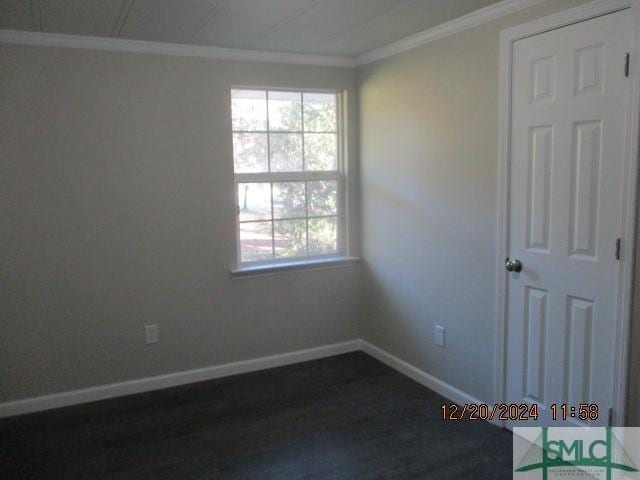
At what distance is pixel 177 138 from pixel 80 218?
0.78 metres

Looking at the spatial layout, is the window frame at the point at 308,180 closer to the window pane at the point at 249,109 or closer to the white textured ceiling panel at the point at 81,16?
the window pane at the point at 249,109

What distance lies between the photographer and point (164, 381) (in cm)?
352

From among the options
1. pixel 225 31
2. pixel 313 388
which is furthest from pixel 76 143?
pixel 313 388

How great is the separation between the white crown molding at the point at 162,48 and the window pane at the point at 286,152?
517 millimetres

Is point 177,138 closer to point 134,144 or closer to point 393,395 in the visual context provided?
point 134,144

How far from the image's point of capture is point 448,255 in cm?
319

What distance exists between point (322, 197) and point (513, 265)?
1.66 meters

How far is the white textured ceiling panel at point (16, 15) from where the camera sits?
97.0 inches

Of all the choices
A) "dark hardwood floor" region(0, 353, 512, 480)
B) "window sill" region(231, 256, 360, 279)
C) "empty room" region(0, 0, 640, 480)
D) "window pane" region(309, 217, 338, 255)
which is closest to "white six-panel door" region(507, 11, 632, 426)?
"empty room" region(0, 0, 640, 480)

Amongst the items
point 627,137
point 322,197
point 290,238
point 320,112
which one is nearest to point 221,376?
point 290,238

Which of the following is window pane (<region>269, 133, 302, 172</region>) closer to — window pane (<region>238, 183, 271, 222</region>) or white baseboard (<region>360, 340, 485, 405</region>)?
window pane (<region>238, 183, 271, 222</region>)

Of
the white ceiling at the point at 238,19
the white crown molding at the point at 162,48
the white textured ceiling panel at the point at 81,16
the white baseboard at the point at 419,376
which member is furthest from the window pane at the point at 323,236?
the white textured ceiling panel at the point at 81,16

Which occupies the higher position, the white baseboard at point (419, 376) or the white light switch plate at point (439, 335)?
the white light switch plate at point (439, 335)

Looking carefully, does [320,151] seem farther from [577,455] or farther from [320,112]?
[577,455]
